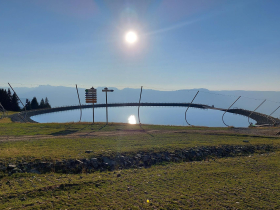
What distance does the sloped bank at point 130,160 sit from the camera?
12.0 m

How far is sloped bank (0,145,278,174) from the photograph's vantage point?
12034 millimetres

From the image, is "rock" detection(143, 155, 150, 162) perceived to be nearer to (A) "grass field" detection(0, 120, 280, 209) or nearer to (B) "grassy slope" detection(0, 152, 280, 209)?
(A) "grass field" detection(0, 120, 280, 209)

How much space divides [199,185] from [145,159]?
5545 millimetres

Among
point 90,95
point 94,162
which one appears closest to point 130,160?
point 94,162

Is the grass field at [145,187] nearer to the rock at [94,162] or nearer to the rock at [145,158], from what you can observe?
the rock at [94,162]

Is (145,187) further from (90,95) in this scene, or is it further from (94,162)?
(90,95)

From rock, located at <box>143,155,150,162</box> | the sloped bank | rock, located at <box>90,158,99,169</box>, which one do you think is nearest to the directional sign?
the sloped bank

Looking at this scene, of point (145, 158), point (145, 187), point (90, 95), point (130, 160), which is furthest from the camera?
point (90, 95)

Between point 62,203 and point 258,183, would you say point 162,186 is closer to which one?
point 62,203

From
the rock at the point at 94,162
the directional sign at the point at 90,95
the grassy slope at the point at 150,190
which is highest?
the directional sign at the point at 90,95

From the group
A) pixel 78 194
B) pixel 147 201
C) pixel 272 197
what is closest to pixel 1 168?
pixel 78 194

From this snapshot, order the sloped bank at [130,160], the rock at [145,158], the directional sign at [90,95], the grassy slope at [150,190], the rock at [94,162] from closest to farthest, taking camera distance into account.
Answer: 1. the grassy slope at [150,190]
2. the sloped bank at [130,160]
3. the rock at [94,162]
4. the rock at [145,158]
5. the directional sign at [90,95]

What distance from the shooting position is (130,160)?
14.9 metres

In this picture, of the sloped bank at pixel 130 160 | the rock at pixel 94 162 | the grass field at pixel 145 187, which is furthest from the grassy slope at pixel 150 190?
the rock at pixel 94 162
